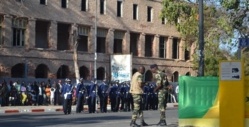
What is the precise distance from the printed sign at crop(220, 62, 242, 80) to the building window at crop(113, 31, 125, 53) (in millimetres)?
43632

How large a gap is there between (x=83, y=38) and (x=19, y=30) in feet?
27.6

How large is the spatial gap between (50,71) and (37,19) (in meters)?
4.65

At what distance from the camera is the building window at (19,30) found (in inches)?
1849

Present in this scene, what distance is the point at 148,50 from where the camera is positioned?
63375mm

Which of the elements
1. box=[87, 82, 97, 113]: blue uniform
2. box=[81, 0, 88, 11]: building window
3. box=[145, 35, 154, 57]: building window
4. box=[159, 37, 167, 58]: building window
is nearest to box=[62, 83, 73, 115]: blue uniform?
box=[87, 82, 97, 113]: blue uniform

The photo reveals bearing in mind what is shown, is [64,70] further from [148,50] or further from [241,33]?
[241,33]

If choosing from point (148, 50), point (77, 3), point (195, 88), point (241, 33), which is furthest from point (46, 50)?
point (195, 88)

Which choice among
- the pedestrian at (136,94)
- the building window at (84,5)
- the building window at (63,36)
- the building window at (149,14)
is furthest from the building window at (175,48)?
the pedestrian at (136,94)

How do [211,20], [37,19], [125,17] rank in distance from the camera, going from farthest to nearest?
1. [125,17]
2. [37,19]
3. [211,20]

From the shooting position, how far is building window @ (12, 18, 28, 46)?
47.0m

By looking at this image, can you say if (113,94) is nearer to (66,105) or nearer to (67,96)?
(67,96)

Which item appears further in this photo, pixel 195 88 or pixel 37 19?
pixel 37 19

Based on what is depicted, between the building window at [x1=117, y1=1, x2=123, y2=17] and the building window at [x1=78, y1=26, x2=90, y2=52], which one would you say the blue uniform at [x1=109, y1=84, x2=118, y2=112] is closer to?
the building window at [x1=78, y1=26, x2=90, y2=52]

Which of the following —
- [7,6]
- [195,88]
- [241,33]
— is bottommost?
[195,88]
